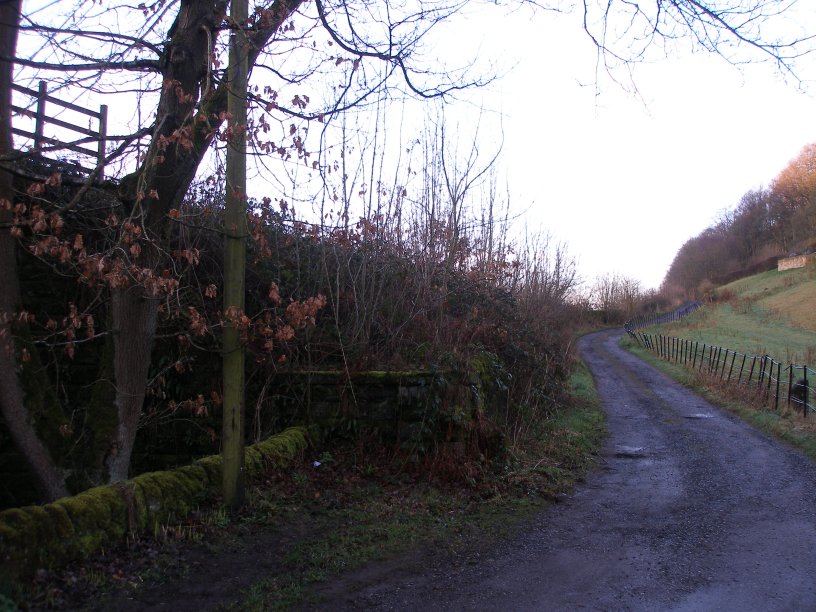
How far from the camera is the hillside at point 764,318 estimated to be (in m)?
32.9

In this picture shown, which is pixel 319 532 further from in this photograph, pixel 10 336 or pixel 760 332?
pixel 760 332

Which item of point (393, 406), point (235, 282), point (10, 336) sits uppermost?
point (235, 282)

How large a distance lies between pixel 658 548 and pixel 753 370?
53.0ft

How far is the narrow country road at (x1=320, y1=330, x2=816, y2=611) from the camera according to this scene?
4574mm

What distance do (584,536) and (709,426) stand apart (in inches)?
346

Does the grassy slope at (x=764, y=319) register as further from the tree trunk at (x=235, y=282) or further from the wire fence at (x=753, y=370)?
the tree trunk at (x=235, y=282)

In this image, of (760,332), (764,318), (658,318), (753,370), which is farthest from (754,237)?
(753,370)

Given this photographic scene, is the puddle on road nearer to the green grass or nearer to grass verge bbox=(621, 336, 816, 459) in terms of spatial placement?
the green grass

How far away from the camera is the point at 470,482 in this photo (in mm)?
7441

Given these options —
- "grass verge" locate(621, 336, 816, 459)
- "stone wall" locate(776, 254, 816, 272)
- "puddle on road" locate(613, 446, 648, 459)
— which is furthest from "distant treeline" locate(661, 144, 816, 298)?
"puddle on road" locate(613, 446, 648, 459)

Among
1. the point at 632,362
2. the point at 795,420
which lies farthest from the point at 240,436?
the point at 632,362

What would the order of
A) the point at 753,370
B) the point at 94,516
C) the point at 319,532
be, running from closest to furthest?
the point at 94,516, the point at 319,532, the point at 753,370

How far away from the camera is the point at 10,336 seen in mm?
5387

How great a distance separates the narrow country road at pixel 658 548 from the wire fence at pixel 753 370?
4400 millimetres
